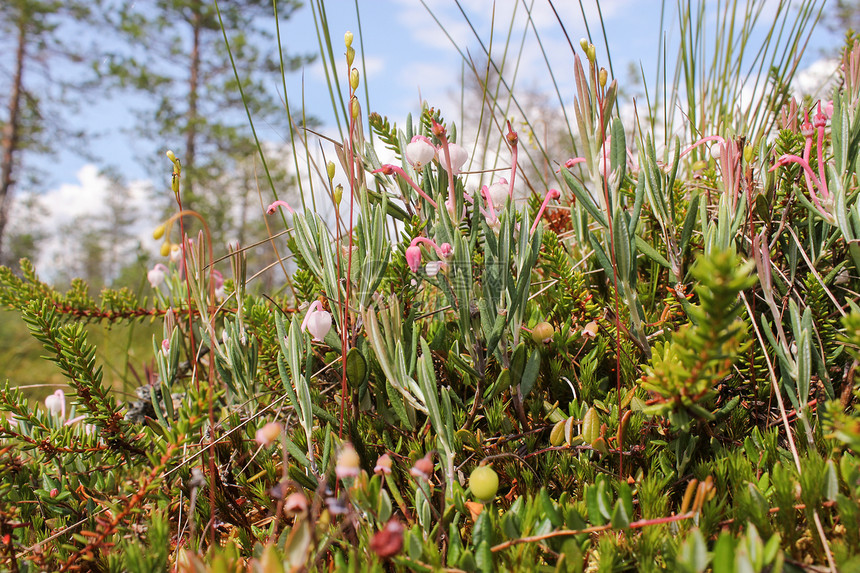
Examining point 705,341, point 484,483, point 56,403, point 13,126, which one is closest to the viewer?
point 705,341

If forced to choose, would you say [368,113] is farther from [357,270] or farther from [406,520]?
[406,520]

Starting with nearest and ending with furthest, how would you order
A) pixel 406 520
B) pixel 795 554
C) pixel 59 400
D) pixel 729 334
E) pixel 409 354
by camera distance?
pixel 729 334 → pixel 795 554 → pixel 406 520 → pixel 409 354 → pixel 59 400

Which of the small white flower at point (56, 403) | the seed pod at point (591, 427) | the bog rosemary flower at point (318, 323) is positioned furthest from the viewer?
the small white flower at point (56, 403)

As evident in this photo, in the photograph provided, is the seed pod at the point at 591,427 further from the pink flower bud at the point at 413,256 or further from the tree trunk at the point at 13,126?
the tree trunk at the point at 13,126

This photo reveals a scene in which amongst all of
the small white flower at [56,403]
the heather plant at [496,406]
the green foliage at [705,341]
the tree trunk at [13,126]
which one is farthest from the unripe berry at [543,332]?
the tree trunk at [13,126]

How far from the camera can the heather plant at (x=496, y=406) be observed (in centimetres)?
69

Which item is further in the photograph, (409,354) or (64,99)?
(64,99)

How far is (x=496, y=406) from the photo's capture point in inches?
39.0

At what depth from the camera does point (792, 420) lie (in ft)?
3.10

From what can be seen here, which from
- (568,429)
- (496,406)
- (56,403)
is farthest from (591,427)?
(56,403)

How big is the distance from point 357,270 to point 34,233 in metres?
16.0

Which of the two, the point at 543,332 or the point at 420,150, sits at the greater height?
the point at 420,150

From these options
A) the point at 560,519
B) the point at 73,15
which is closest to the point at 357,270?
the point at 560,519

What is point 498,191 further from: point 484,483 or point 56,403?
point 56,403
